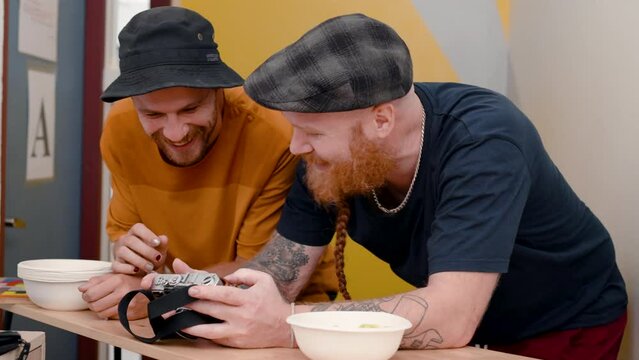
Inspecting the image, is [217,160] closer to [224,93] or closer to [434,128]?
[224,93]

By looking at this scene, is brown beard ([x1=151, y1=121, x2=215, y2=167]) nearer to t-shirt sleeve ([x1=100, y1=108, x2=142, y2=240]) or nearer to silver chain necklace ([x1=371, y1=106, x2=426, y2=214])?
t-shirt sleeve ([x1=100, y1=108, x2=142, y2=240])

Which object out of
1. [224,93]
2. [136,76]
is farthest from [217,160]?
Result: [136,76]

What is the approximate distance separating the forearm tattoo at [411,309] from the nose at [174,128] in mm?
637

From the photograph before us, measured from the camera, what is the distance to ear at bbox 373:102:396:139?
158 cm

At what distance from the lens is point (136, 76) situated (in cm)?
189

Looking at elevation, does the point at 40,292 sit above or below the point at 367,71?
below

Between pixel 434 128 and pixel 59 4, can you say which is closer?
pixel 434 128

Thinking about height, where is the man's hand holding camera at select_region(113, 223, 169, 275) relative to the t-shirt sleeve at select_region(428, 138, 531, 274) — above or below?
below

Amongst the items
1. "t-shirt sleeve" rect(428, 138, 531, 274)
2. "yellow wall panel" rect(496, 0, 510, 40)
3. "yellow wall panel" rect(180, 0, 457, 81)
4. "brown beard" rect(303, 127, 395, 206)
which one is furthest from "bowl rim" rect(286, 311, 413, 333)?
"yellow wall panel" rect(496, 0, 510, 40)

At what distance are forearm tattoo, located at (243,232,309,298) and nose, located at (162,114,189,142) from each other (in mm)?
339

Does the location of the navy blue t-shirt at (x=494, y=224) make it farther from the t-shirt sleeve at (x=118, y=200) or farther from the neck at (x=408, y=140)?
the t-shirt sleeve at (x=118, y=200)

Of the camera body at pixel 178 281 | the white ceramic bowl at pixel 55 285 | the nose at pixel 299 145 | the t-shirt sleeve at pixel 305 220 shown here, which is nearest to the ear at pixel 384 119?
the nose at pixel 299 145

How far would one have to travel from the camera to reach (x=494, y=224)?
1454mm

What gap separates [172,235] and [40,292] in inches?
18.9
